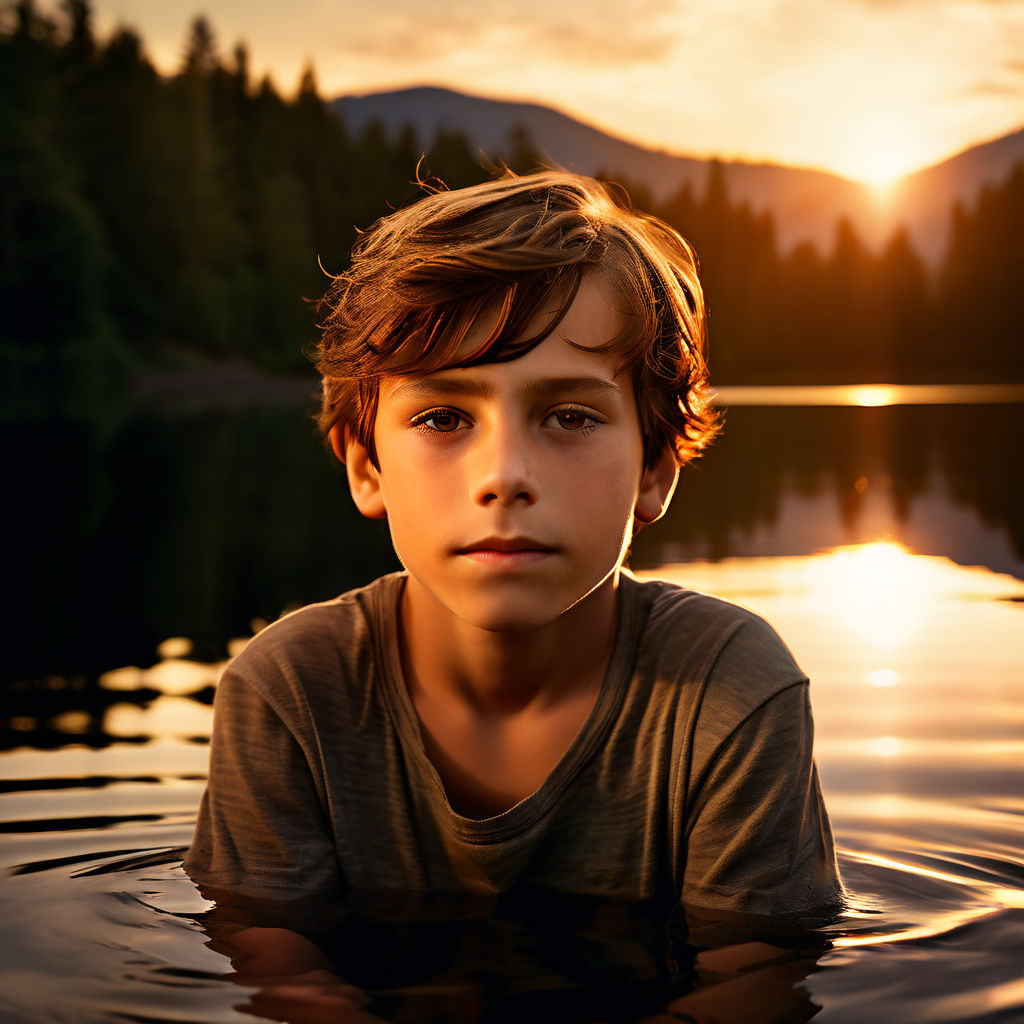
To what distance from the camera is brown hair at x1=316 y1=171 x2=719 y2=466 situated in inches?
87.6

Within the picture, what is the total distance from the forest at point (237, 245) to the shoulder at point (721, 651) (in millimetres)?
30588

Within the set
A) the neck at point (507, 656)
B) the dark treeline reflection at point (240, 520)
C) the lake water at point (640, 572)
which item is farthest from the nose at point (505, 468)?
the dark treeline reflection at point (240, 520)

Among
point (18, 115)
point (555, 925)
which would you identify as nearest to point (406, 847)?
point (555, 925)

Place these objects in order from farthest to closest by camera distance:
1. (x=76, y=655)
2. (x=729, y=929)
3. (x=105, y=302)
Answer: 1. (x=105, y=302)
2. (x=76, y=655)
3. (x=729, y=929)

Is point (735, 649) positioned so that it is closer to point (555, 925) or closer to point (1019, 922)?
point (555, 925)

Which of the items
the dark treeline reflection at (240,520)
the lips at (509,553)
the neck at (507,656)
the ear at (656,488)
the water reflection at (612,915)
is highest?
the ear at (656,488)

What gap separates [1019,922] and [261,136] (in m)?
69.9

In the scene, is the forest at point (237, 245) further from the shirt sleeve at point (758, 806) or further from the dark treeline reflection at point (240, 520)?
the shirt sleeve at point (758, 806)

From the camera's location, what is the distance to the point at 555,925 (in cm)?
255

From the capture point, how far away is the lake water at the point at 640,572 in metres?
2.32

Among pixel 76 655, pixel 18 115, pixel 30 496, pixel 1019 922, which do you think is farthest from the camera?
pixel 18 115

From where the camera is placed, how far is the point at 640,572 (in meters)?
7.67

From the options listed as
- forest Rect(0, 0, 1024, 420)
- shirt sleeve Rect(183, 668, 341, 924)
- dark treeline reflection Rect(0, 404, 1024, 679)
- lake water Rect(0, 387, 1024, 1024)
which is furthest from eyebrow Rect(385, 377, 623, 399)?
forest Rect(0, 0, 1024, 420)

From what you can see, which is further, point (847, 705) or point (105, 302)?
point (105, 302)
